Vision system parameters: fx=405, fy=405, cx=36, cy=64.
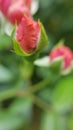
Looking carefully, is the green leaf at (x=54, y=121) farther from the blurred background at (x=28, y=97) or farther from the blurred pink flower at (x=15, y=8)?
the blurred pink flower at (x=15, y=8)

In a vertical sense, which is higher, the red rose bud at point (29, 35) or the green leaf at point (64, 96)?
the green leaf at point (64, 96)

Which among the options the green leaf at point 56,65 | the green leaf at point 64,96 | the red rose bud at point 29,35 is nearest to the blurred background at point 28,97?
the green leaf at point 64,96

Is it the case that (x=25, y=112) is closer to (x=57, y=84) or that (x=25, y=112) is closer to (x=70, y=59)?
(x=57, y=84)

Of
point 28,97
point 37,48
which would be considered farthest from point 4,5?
point 28,97

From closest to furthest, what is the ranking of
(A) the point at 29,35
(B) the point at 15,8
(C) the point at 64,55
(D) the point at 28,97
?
1. (A) the point at 29,35
2. (B) the point at 15,8
3. (C) the point at 64,55
4. (D) the point at 28,97

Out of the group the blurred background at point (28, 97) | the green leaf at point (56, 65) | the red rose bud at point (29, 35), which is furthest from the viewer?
the blurred background at point (28, 97)

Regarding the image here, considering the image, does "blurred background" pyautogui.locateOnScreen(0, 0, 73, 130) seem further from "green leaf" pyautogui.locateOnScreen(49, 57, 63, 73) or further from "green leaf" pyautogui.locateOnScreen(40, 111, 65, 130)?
"green leaf" pyautogui.locateOnScreen(49, 57, 63, 73)

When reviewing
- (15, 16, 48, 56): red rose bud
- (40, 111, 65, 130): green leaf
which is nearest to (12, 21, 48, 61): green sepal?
(15, 16, 48, 56): red rose bud

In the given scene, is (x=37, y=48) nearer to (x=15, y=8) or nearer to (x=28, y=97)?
(x=15, y=8)

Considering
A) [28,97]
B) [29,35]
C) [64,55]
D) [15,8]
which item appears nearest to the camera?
[29,35]
